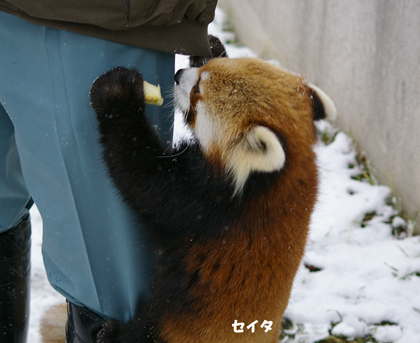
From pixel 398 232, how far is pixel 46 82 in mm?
2471

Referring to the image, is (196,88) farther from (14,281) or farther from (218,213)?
(14,281)

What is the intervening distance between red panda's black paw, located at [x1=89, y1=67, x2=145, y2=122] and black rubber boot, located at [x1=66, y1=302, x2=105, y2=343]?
749 mm

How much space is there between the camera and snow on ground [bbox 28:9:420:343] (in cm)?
255

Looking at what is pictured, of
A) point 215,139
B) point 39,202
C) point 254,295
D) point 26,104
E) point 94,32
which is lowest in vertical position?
point 254,295

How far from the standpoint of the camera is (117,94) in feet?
5.61

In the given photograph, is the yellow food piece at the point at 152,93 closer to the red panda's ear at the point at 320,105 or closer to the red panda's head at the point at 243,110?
the red panda's head at the point at 243,110

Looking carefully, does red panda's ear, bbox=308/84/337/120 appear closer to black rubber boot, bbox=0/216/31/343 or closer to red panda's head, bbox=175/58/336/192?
red panda's head, bbox=175/58/336/192

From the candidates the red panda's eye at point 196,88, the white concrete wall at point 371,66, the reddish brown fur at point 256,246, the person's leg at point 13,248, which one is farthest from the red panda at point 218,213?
the white concrete wall at point 371,66

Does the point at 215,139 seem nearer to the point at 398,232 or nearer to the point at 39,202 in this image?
the point at 39,202

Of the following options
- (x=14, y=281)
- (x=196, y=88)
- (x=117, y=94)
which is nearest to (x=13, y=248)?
(x=14, y=281)

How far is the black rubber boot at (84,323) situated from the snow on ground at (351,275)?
74 centimetres

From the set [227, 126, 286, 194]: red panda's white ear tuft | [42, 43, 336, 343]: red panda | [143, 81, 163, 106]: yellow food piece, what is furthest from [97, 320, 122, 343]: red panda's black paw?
[143, 81, 163, 106]: yellow food piece

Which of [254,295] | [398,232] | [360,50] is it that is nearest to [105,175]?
[254,295]

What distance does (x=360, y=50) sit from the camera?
3674 millimetres
